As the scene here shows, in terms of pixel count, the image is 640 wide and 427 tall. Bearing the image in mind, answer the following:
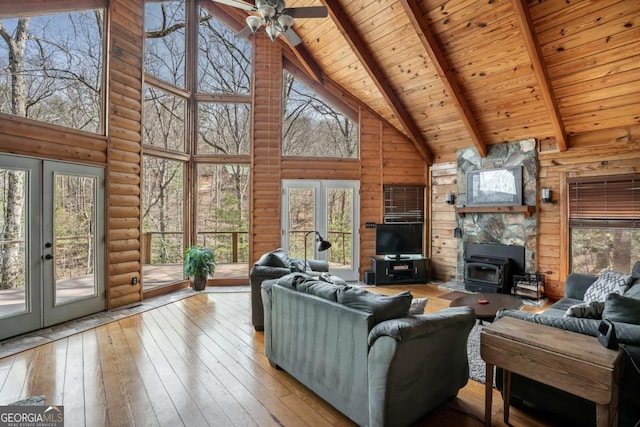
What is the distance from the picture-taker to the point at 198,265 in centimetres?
552

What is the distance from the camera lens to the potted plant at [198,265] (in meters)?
5.51

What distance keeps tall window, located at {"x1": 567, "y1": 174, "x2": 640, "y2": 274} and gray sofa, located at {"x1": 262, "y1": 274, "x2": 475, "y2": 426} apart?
389 cm

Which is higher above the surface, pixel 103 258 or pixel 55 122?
pixel 55 122

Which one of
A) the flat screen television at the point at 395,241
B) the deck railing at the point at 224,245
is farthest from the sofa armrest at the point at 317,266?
the flat screen television at the point at 395,241

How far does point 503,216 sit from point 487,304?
9.14ft

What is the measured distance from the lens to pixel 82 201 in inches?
170

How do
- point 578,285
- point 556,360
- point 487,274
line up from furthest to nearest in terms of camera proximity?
point 487,274 → point 578,285 → point 556,360

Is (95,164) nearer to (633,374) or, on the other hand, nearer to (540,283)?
(633,374)

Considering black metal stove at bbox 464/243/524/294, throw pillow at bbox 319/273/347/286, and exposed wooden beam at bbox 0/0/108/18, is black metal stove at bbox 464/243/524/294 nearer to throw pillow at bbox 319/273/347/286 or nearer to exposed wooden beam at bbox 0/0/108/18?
throw pillow at bbox 319/273/347/286

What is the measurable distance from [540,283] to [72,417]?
6117 mm

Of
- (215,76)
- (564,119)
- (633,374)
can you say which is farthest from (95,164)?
(564,119)

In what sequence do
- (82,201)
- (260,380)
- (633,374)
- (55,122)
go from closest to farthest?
1. (633,374)
2. (260,380)
3. (55,122)
4. (82,201)

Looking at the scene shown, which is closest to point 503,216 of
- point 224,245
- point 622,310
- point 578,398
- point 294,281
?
point 622,310

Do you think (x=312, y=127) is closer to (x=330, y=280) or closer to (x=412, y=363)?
(x=330, y=280)
